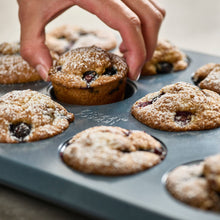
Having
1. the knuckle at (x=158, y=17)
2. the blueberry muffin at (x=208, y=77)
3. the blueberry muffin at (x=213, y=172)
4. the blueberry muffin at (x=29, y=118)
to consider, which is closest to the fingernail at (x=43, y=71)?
the blueberry muffin at (x=29, y=118)

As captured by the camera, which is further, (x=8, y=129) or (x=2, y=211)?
(x=8, y=129)

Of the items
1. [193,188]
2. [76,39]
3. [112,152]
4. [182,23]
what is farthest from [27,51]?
[182,23]

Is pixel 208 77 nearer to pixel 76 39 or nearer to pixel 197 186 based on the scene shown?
pixel 197 186

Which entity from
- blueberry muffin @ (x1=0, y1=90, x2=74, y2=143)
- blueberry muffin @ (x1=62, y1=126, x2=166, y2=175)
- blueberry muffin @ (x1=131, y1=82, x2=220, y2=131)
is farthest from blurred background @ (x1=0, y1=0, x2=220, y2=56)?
blueberry muffin @ (x1=62, y1=126, x2=166, y2=175)

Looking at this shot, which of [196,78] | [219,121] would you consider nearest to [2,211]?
[219,121]

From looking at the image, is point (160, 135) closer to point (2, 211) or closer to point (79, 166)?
point (79, 166)

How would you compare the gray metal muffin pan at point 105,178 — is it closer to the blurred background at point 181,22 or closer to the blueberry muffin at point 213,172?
the blueberry muffin at point 213,172
